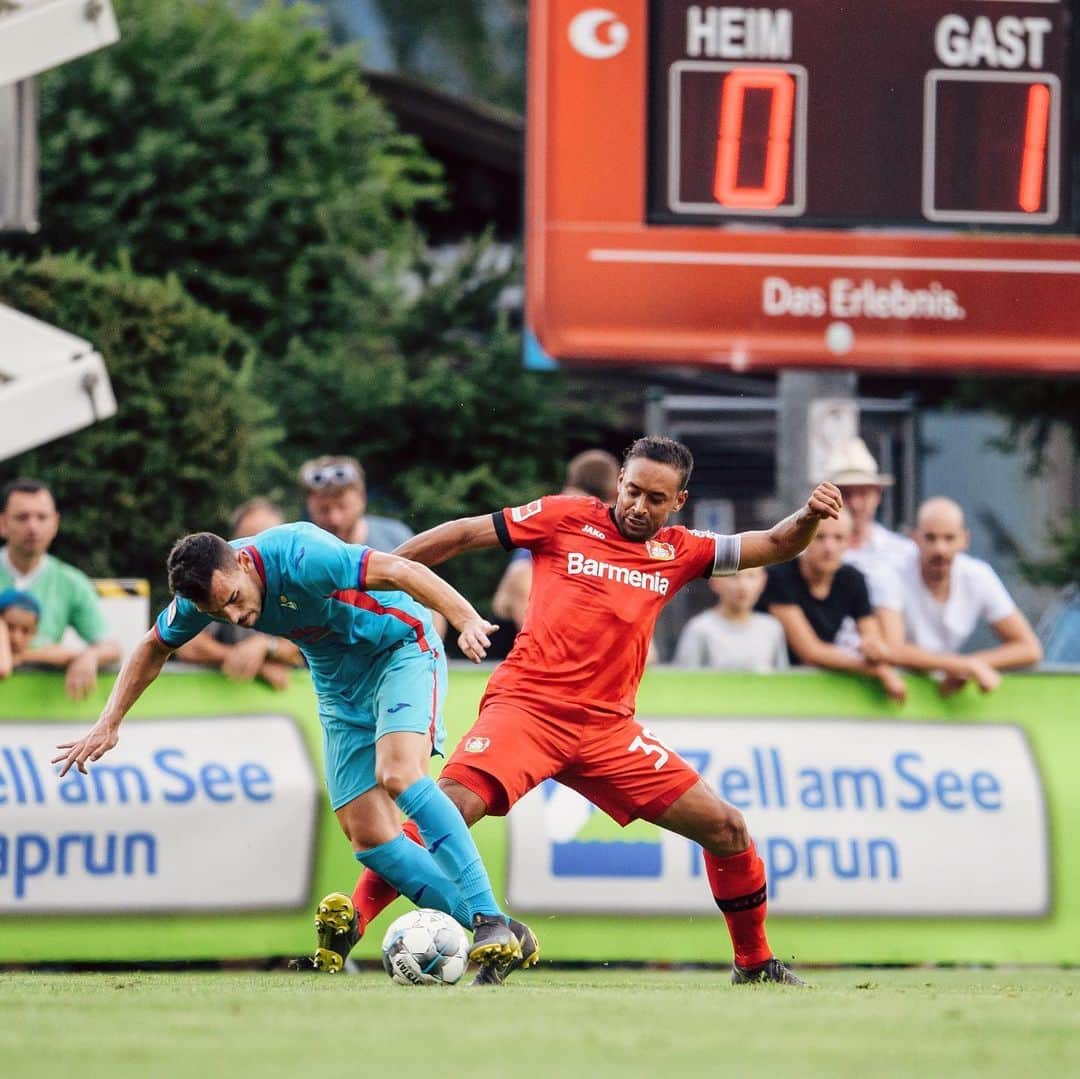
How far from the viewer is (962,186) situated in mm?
12641

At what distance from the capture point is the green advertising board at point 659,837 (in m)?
9.77

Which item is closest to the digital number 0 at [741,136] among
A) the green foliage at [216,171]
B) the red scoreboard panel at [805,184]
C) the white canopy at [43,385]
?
the red scoreboard panel at [805,184]

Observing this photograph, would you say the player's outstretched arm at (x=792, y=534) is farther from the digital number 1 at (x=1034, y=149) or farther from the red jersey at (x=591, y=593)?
the digital number 1 at (x=1034, y=149)

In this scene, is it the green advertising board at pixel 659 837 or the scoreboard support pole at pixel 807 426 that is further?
the scoreboard support pole at pixel 807 426

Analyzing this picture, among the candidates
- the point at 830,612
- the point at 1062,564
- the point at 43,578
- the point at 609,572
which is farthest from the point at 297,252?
the point at 609,572

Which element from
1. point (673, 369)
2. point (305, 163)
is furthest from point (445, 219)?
point (673, 369)

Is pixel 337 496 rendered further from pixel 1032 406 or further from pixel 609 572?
pixel 1032 406

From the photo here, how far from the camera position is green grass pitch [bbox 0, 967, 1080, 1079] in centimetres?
490

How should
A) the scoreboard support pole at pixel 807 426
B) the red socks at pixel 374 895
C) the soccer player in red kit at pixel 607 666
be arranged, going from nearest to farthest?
the soccer player in red kit at pixel 607 666, the red socks at pixel 374 895, the scoreboard support pole at pixel 807 426

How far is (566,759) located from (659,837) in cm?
213

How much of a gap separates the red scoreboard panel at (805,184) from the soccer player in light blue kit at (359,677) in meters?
4.25

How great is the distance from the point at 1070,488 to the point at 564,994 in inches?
663

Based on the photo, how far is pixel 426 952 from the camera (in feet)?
25.0

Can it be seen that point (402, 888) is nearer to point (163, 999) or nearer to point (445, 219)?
point (163, 999)
